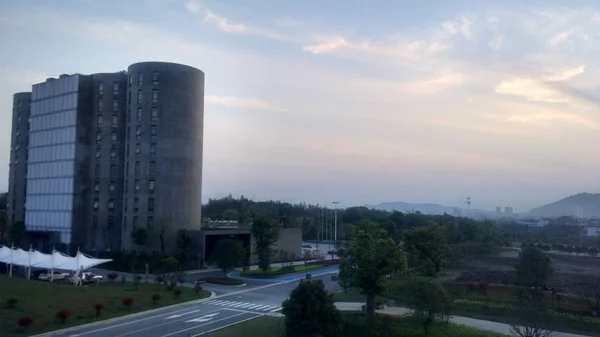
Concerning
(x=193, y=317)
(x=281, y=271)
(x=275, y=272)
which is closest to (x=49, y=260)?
(x=193, y=317)

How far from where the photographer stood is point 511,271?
1503 inches

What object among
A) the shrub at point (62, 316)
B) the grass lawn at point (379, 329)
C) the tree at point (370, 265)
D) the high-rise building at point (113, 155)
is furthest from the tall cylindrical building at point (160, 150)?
the tree at point (370, 265)

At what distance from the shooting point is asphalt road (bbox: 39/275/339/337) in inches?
800

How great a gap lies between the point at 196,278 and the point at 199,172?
14.1 meters

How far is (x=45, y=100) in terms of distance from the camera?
53.5 meters

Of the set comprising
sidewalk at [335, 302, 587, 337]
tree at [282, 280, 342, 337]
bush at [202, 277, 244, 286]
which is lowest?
bush at [202, 277, 244, 286]

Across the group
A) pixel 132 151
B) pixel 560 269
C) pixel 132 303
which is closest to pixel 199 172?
pixel 132 151

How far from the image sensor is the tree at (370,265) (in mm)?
Answer: 21250

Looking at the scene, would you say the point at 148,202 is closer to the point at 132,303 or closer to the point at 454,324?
the point at 132,303

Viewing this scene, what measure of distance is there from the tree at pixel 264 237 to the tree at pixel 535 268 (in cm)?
1871

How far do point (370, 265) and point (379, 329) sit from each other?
2.61 metres

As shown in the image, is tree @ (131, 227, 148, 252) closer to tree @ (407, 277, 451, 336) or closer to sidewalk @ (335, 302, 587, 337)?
sidewalk @ (335, 302, 587, 337)

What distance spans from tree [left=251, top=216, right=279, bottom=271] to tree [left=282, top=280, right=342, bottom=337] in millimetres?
21574

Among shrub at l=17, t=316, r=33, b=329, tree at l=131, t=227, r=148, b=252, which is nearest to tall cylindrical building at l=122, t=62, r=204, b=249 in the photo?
tree at l=131, t=227, r=148, b=252
